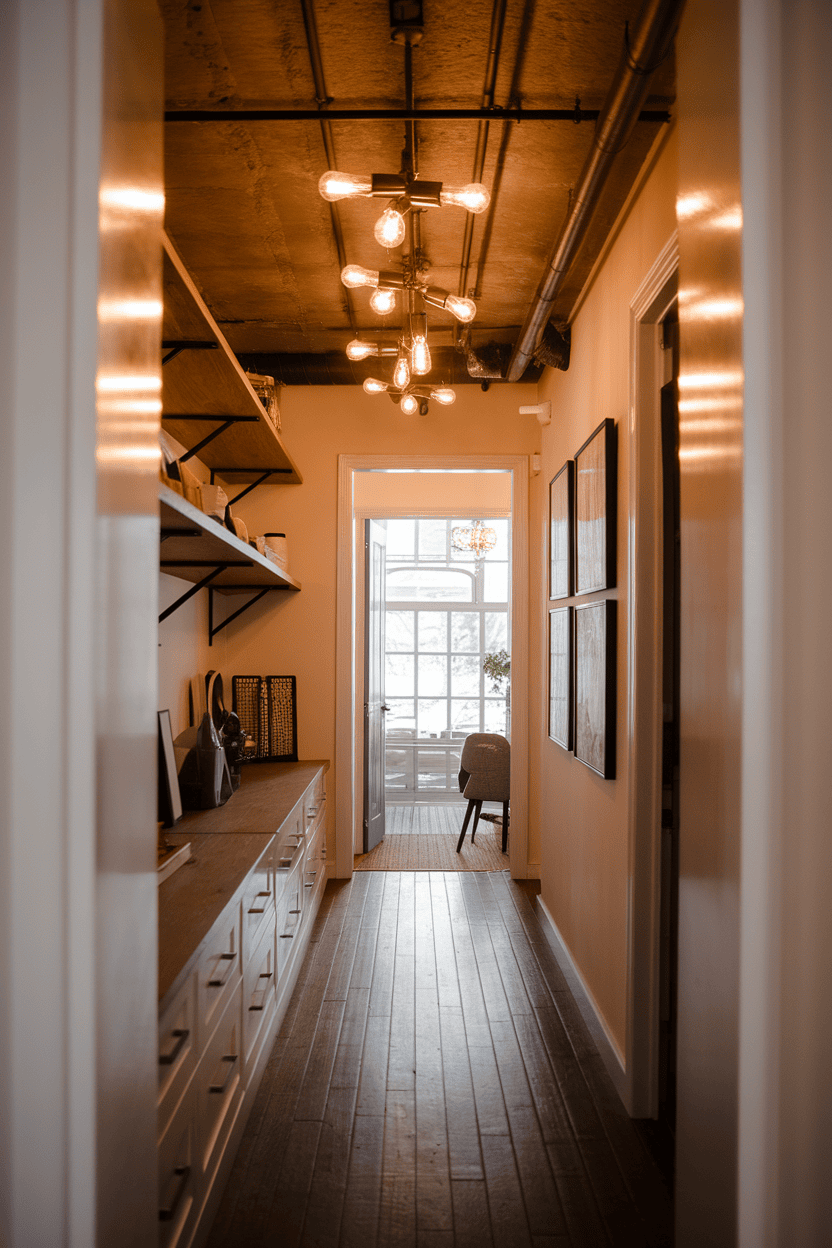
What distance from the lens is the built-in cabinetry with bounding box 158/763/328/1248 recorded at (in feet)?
4.88

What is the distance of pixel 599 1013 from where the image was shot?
270cm

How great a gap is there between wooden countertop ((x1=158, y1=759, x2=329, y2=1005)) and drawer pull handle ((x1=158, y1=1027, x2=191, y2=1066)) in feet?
0.40

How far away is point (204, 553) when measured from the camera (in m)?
2.80

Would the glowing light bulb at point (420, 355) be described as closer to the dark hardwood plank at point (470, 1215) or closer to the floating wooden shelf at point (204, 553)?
the floating wooden shelf at point (204, 553)

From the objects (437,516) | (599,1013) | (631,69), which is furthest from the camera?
(437,516)

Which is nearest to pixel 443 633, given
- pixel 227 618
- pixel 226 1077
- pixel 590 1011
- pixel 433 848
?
pixel 433 848

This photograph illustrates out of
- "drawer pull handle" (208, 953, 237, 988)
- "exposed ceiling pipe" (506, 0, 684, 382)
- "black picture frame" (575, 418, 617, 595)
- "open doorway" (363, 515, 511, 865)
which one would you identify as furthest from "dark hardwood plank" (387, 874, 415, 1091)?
"open doorway" (363, 515, 511, 865)

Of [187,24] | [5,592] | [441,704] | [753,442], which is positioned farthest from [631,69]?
[441,704]

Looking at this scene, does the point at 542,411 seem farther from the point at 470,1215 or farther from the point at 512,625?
the point at 470,1215

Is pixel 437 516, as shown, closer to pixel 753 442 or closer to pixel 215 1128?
pixel 215 1128

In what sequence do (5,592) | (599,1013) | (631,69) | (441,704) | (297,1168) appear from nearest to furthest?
(5,592) < (631,69) < (297,1168) < (599,1013) < (441,704)

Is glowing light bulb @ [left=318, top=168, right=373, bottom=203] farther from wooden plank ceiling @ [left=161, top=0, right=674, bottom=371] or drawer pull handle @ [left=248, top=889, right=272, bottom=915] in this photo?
drawer pull handle @ [left=248, top=889, right=272, bottom=915]

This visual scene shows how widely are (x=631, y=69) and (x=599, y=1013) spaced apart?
9.42ft

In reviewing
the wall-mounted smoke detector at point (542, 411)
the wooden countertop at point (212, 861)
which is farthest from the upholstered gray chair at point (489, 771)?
the wall-mounted smoke detector at point (542, 411)
